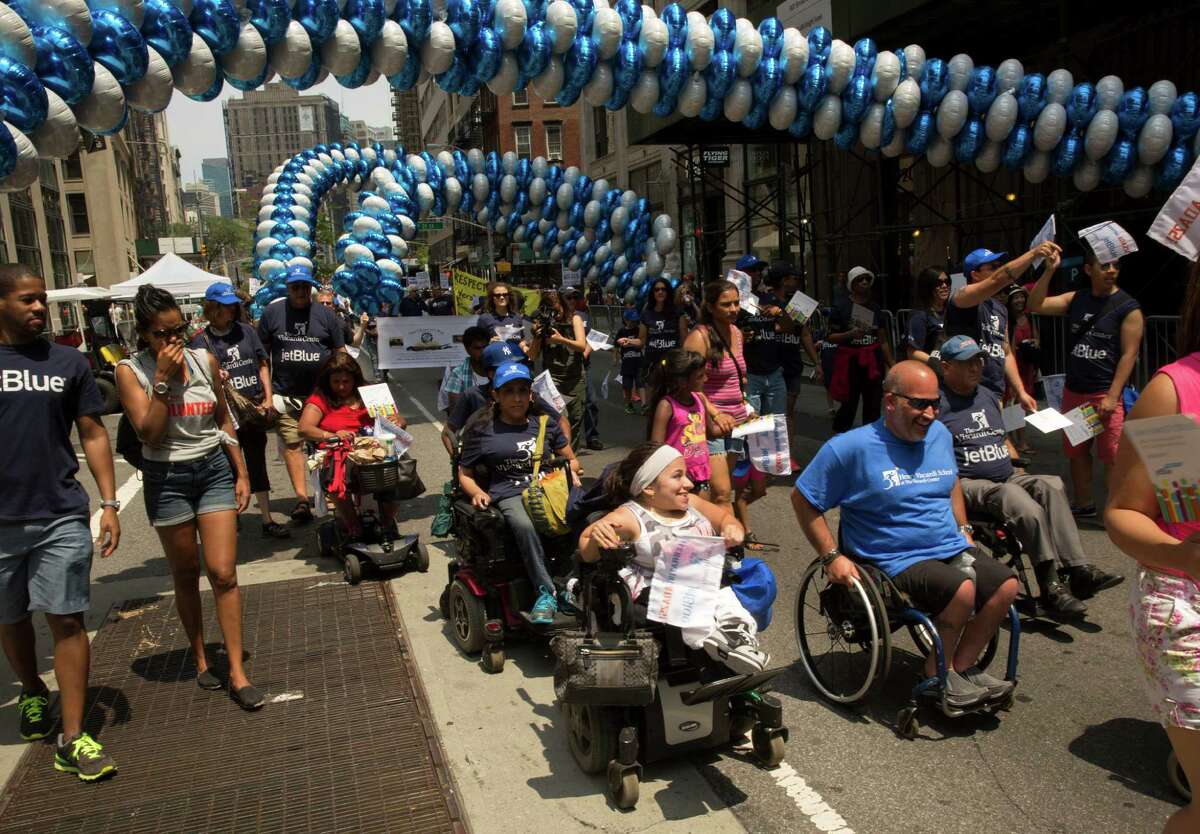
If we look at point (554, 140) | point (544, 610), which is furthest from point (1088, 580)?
point (554, 140)

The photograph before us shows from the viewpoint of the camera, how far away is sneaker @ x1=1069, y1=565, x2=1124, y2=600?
491cm

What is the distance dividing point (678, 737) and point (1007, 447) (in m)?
2.74

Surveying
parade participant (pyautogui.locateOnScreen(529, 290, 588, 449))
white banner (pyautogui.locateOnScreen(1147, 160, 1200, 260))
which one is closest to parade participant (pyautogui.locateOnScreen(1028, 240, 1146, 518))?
white banner (pyautogui.locateOnScreen(1147, 160, 1200, 260))

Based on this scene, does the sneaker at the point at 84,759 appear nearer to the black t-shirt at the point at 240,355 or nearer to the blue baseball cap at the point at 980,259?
the black t-shirt at the point at 240,355

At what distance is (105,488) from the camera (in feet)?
13.7

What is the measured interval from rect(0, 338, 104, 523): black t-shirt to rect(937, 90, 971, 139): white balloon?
946cm

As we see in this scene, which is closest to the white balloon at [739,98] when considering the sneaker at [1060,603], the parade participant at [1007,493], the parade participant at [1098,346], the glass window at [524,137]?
the parade participant at [1098,346]

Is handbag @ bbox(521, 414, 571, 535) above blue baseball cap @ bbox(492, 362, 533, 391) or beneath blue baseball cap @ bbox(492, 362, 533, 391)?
beneath

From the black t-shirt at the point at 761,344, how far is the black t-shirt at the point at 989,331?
1.77 meters

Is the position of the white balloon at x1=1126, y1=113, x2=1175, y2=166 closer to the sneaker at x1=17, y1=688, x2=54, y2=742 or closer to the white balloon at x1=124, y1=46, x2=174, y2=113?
the white balloon at x1=124, y1=46, x2=174, y2=113

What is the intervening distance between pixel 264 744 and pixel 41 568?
119 centimetres

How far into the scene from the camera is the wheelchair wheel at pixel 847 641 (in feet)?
13.0

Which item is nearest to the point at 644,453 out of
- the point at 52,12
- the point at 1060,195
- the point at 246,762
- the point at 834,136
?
the point at 246,762

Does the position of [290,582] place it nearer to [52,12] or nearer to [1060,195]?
[52,12]
